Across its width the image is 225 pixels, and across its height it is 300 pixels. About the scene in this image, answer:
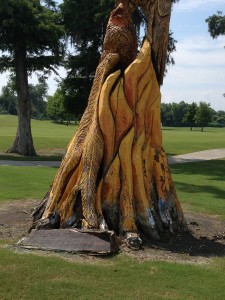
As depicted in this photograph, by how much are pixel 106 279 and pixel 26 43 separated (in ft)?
69.5

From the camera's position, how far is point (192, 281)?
580 centimetres

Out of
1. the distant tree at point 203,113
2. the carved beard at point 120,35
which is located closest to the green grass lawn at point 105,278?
the carved beard at point 120,35

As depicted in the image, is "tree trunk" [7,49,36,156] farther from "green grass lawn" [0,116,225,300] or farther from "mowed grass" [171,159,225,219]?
"green grass lawn" [0,116,225,300]

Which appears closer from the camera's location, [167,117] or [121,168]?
[121,168]

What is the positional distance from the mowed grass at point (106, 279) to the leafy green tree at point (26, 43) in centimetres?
1994

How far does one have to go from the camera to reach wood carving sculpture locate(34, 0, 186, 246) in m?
7.47

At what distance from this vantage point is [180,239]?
782cm

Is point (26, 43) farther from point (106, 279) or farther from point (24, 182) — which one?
point (106, 279)

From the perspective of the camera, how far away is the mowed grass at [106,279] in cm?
521

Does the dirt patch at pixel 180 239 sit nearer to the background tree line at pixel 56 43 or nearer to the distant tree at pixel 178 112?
the background tree line at pixel 56 43

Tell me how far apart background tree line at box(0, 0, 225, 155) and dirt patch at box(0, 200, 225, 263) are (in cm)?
1658

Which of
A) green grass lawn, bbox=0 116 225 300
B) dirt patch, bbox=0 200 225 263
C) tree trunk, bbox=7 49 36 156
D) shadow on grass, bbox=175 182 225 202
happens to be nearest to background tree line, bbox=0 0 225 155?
tree trunk, bbox=7 49 36 156

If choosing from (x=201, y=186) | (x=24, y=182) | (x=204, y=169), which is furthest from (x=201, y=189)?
(x=204, y=169)

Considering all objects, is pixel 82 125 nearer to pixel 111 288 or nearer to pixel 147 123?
pixel 147 123
